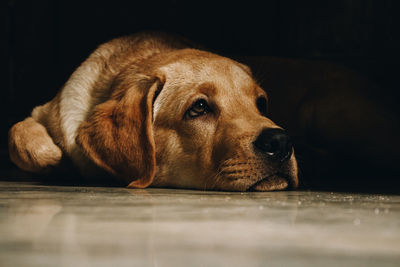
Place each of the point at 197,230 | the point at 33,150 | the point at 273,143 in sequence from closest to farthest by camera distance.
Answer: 1. the point at 197,230
2. the point at 273,143
3. the point at 33,150

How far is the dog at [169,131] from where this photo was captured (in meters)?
2.83

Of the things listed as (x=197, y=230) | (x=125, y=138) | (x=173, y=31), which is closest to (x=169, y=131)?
(x=125, y=138)

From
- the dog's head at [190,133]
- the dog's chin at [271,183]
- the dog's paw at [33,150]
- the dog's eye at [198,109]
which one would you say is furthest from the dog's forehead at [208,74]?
the dog's paw at [33,150]

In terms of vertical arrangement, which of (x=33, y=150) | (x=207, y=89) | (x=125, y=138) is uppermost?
(x=207, y=89)

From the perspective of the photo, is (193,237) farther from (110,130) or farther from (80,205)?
(110,130)

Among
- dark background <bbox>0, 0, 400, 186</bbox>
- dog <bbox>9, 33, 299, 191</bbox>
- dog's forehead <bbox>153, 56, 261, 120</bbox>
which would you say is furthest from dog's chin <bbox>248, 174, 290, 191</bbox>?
dark background <bbox>0, 0, 400, 186</bbox>

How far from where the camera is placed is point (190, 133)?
3086 mm

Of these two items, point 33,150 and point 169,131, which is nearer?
point 169,131

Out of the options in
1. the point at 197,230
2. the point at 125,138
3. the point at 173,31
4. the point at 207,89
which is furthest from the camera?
the point at 173,31

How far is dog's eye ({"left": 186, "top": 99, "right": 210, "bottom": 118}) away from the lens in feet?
10.2

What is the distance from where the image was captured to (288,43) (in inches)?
237

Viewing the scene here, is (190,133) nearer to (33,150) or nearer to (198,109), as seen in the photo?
(198,109)

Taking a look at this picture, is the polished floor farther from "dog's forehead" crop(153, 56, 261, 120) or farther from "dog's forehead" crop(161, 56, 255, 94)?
"dog's forehead" crop(161, 56, 255, 94)

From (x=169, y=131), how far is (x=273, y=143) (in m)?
0.67
